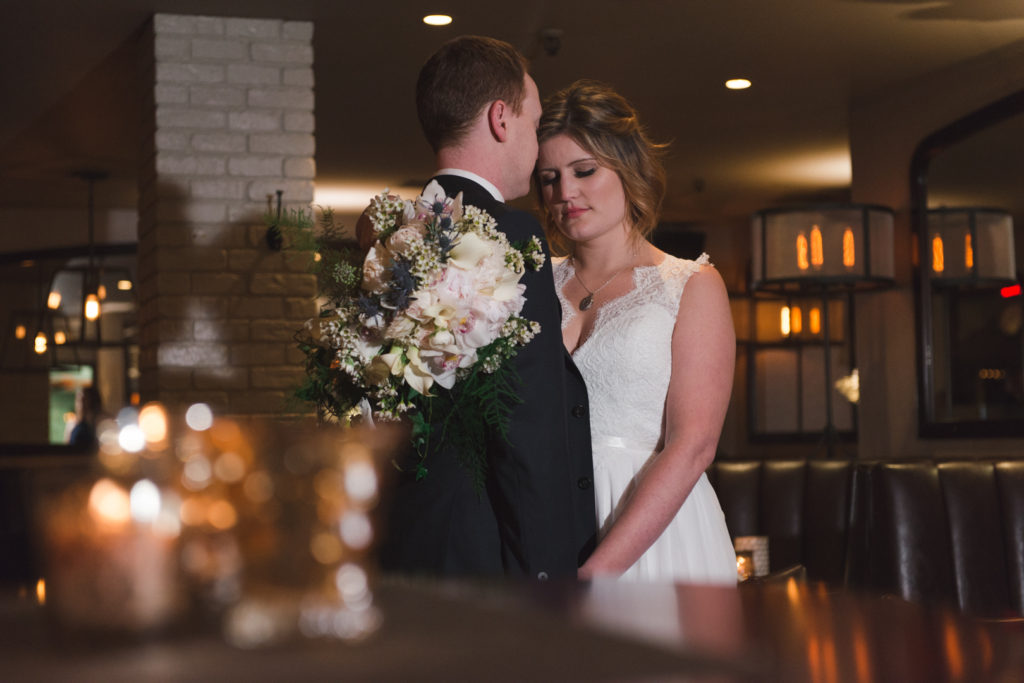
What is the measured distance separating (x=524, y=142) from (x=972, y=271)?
442cm

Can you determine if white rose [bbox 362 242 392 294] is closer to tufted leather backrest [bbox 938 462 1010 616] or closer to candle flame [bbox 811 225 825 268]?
tufted leather backrest [bbox 938 462 1010 616]

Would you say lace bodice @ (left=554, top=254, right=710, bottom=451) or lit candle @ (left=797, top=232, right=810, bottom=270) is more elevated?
lit candle @ (left=797, top=232, right=810, bottom=270)

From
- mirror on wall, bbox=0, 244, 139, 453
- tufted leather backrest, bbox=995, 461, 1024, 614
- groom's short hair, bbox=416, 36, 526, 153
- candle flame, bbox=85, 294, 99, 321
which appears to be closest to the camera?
groom's short hair, bbox=416, 36, 526, 153

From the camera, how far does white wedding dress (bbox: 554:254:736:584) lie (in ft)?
6.93

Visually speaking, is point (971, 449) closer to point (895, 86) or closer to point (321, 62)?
point (895, 86)

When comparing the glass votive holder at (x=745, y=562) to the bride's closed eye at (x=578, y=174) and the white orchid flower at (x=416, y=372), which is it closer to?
the bride's closed eye at (x=578, y=174)

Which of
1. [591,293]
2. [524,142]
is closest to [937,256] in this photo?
[591,293]

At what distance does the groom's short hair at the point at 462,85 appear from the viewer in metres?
1.84

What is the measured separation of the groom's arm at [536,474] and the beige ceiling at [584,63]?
3.31m

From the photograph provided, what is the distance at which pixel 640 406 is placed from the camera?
214cm

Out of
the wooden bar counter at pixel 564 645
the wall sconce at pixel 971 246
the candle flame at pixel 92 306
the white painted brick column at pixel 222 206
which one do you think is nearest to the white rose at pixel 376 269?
the wooden bar counter at pixel 564 645

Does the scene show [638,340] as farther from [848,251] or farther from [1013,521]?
[848,251]

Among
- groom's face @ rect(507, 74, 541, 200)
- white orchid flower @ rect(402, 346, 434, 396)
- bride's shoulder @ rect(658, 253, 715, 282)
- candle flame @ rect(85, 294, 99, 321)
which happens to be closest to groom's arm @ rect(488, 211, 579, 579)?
Result: white orchid flower @ rect(402, 346, 434, 396)

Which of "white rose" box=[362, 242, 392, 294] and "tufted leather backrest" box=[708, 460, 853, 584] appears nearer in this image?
"white rose" box=[362, 242, 392, 294]
